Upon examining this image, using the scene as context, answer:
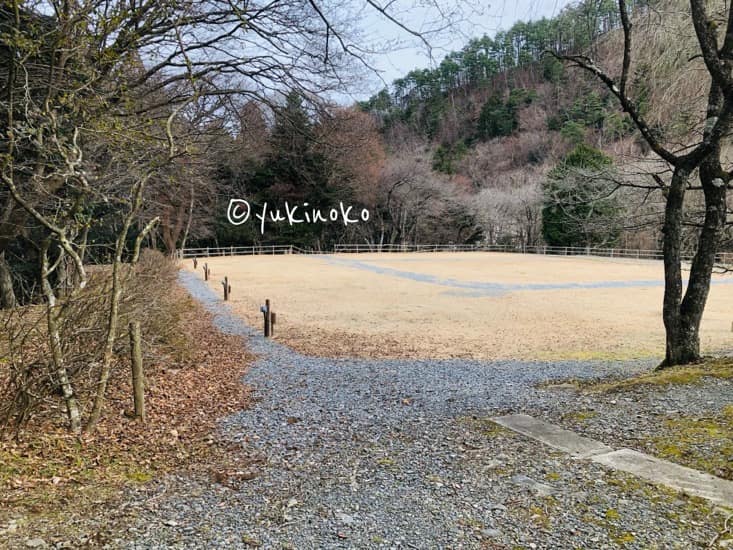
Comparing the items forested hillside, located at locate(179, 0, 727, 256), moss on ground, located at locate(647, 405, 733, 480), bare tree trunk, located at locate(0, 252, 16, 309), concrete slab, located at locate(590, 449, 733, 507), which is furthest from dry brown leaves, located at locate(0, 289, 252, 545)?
forested hillside, located at locate(179, 0, 727, 256)

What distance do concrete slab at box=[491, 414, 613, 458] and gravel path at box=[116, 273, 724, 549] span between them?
0.14 meters

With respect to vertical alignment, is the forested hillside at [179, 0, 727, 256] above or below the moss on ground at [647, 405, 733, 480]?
above

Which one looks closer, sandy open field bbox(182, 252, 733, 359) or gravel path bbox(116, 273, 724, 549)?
gravel path bbox(116, 273, 724, 549)

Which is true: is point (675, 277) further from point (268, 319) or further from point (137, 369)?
point (268, 319)

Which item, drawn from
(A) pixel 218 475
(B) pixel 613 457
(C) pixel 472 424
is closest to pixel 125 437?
(A) pixel 218 475

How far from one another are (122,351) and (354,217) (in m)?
42.7

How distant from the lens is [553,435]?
3840 mm

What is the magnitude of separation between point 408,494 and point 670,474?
153 centimetres

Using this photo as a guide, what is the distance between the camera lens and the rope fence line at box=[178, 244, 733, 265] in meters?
40.5

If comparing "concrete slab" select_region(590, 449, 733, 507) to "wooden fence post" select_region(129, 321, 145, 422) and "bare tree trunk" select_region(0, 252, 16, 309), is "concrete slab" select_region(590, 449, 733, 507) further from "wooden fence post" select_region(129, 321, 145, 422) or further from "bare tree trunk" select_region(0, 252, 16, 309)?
"bare tree trunk" select_region(0, 252, 16, 309)

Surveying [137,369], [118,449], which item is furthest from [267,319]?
[118,449]

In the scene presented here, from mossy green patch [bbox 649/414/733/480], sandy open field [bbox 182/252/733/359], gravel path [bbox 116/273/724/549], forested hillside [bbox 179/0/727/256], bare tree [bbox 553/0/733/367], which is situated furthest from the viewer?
forested hillside [bbox 179/0/727/256]

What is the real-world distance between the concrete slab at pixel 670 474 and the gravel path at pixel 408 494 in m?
0.12

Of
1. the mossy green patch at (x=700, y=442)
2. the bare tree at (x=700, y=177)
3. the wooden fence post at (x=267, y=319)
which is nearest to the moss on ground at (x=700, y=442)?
the mossy green patch at (x=700, y=442)
